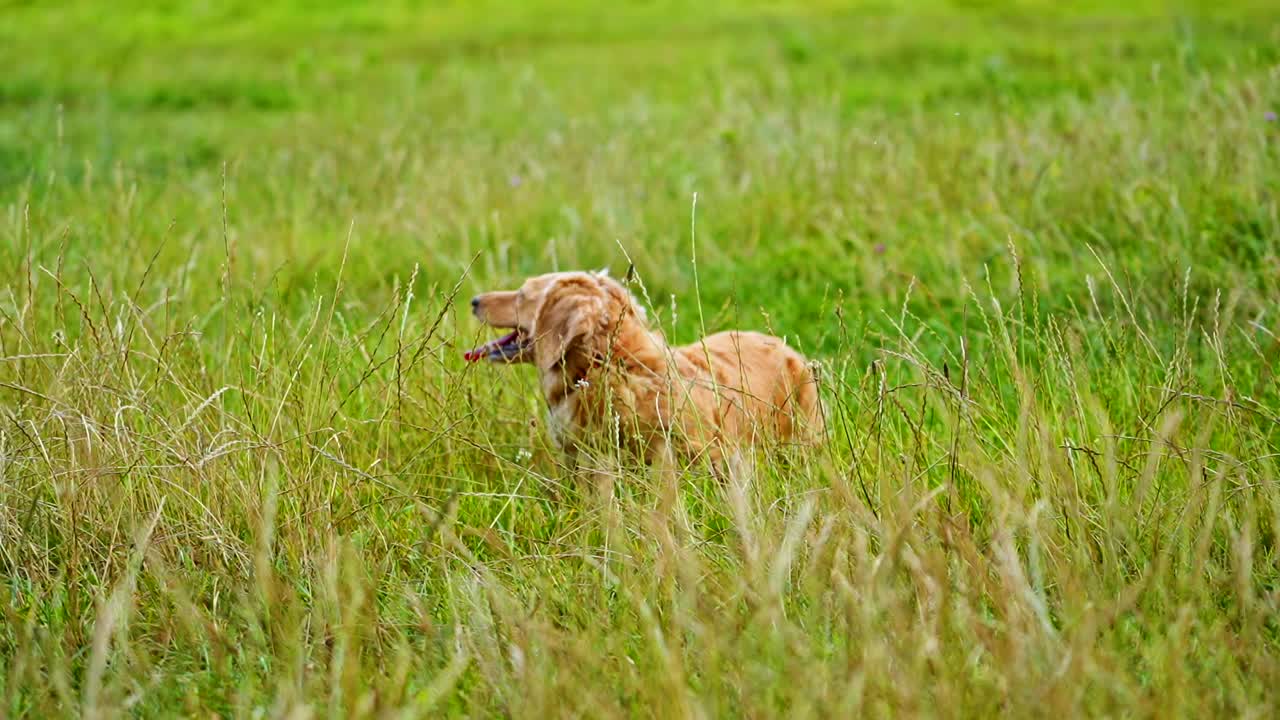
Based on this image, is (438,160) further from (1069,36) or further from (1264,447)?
(1069,36)

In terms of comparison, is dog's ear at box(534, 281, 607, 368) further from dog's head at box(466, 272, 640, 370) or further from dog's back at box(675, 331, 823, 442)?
dog's back at box(675, 331, 823, 442)

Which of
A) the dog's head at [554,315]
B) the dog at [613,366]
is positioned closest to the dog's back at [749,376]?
the dog at [613,366]

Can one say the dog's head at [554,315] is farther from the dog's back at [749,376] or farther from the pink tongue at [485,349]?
the dog's back at [749,376]

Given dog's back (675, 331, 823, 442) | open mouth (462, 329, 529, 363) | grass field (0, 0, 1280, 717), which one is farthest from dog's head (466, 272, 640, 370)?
dog's back (675, 331, 823, 442)

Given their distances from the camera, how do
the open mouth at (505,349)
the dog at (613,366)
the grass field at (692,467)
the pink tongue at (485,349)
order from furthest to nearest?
the open mouth at (505,349), the dog at (613,366), the pink tongue at (485,349), the grass field at (692,467)

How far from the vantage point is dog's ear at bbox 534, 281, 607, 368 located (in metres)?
3.83

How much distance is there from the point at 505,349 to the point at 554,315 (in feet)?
0.71

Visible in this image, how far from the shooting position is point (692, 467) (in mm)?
3596

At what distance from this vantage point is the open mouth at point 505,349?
153 inches

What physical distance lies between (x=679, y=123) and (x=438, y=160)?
207 centimetres

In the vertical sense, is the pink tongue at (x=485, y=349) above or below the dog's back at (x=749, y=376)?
above

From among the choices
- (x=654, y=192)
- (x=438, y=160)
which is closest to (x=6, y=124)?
(x=438, y=160)

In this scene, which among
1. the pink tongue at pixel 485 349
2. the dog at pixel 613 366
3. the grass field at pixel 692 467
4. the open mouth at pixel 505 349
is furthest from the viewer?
the open mouth at pixel 505 349

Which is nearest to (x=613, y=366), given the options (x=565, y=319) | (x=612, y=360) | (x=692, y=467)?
(x=612, y=360)
